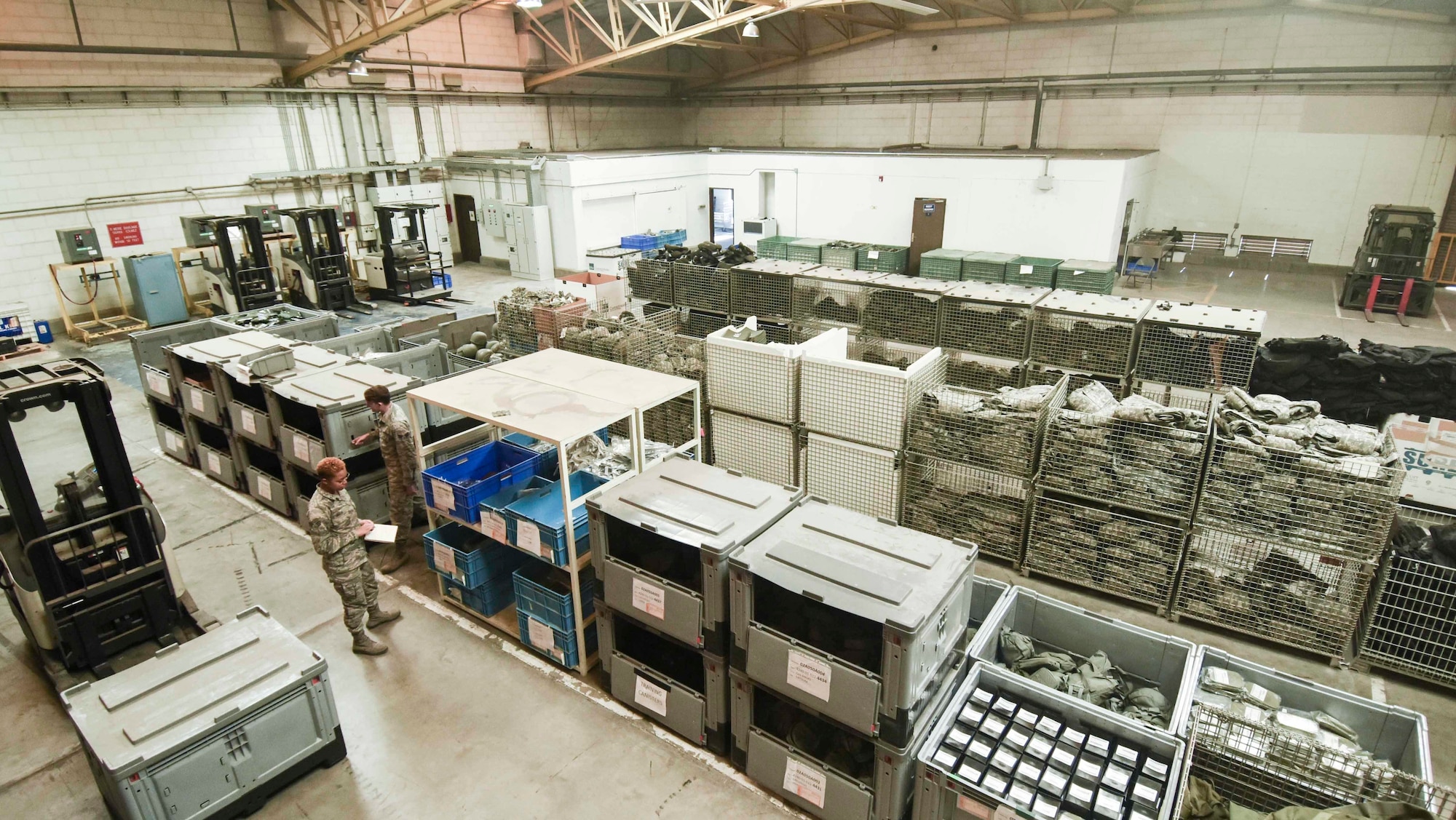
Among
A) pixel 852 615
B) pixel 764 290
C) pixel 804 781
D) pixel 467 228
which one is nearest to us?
pixel 852 615

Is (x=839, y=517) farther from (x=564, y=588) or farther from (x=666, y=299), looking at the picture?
(x=666, y=299)

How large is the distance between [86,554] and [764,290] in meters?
6.55

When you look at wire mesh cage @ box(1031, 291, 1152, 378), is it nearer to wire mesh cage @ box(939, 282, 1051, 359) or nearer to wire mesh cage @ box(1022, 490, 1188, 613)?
wire mesh cage @ box(939, 282, 1051, 359)

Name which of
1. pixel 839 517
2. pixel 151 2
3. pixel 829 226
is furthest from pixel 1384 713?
pixel 151 2

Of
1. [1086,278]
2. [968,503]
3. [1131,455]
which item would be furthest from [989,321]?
[1086,278]

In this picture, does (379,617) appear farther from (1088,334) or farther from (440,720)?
(1088,334)

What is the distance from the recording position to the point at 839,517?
3.94 metres

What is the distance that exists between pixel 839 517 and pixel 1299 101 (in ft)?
56.8

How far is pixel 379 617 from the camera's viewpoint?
16.9ft

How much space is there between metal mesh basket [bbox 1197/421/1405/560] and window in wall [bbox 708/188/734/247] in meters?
15.1

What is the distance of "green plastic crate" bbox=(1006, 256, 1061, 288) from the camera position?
39.2ft

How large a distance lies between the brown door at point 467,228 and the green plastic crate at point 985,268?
464 inches

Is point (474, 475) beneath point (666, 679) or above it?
above

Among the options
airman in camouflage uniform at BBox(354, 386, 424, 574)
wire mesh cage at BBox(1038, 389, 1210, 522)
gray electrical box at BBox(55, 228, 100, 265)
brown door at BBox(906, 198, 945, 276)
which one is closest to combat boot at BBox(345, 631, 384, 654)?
airman in camouflage uniform at BBox(354, 386, 424, 574)
